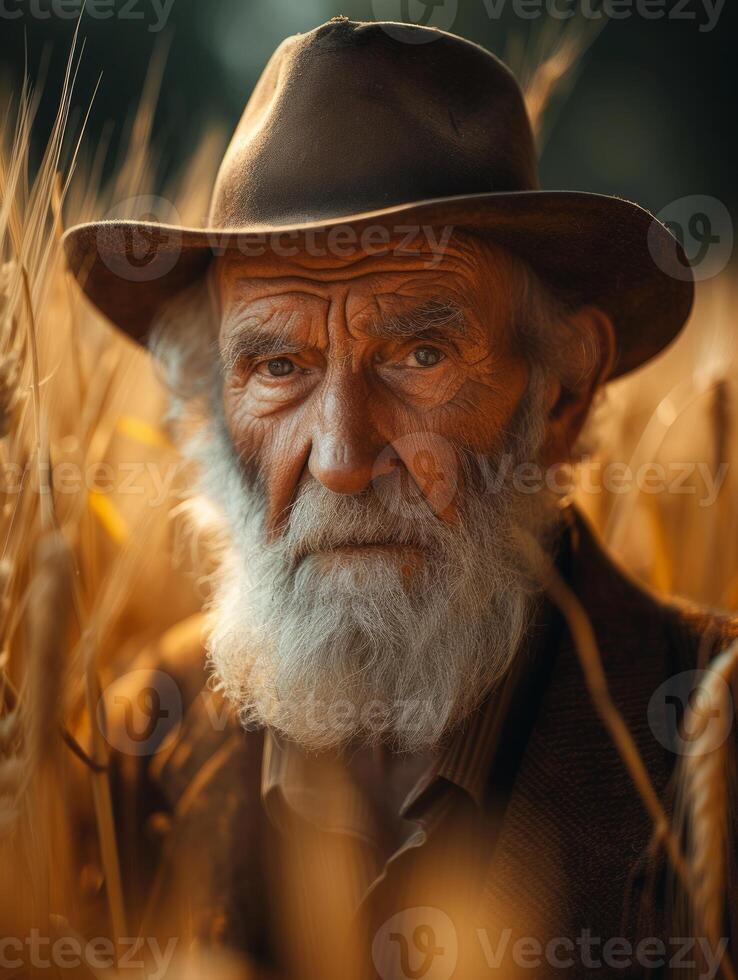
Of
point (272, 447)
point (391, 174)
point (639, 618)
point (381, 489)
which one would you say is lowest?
point (639, 618)

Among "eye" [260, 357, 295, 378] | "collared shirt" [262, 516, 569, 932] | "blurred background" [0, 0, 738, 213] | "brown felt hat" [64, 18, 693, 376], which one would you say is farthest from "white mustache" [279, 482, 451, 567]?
"blurred background" [0, 0, 738, 213]

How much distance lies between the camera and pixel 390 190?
56.6 inches

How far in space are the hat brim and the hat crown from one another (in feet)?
0.23

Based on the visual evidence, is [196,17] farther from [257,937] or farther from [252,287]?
[257,937]

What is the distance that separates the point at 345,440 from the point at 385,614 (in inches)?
13.6

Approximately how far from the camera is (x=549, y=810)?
1415 millimetres

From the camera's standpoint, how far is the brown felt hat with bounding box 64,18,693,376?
4.72 ft

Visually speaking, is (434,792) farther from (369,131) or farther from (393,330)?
(369,131)

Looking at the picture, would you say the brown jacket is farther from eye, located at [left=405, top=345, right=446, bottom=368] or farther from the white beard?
eye, located at [left=405, top=345, right=446, bottom=368]

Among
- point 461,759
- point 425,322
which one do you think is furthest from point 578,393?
point 461,759

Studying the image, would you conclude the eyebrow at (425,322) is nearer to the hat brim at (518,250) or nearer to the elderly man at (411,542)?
the elderly man at (411,542)

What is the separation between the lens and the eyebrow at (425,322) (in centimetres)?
150

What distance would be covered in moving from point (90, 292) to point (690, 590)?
1.77m

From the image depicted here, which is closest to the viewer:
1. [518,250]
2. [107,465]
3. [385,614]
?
[385,614]
